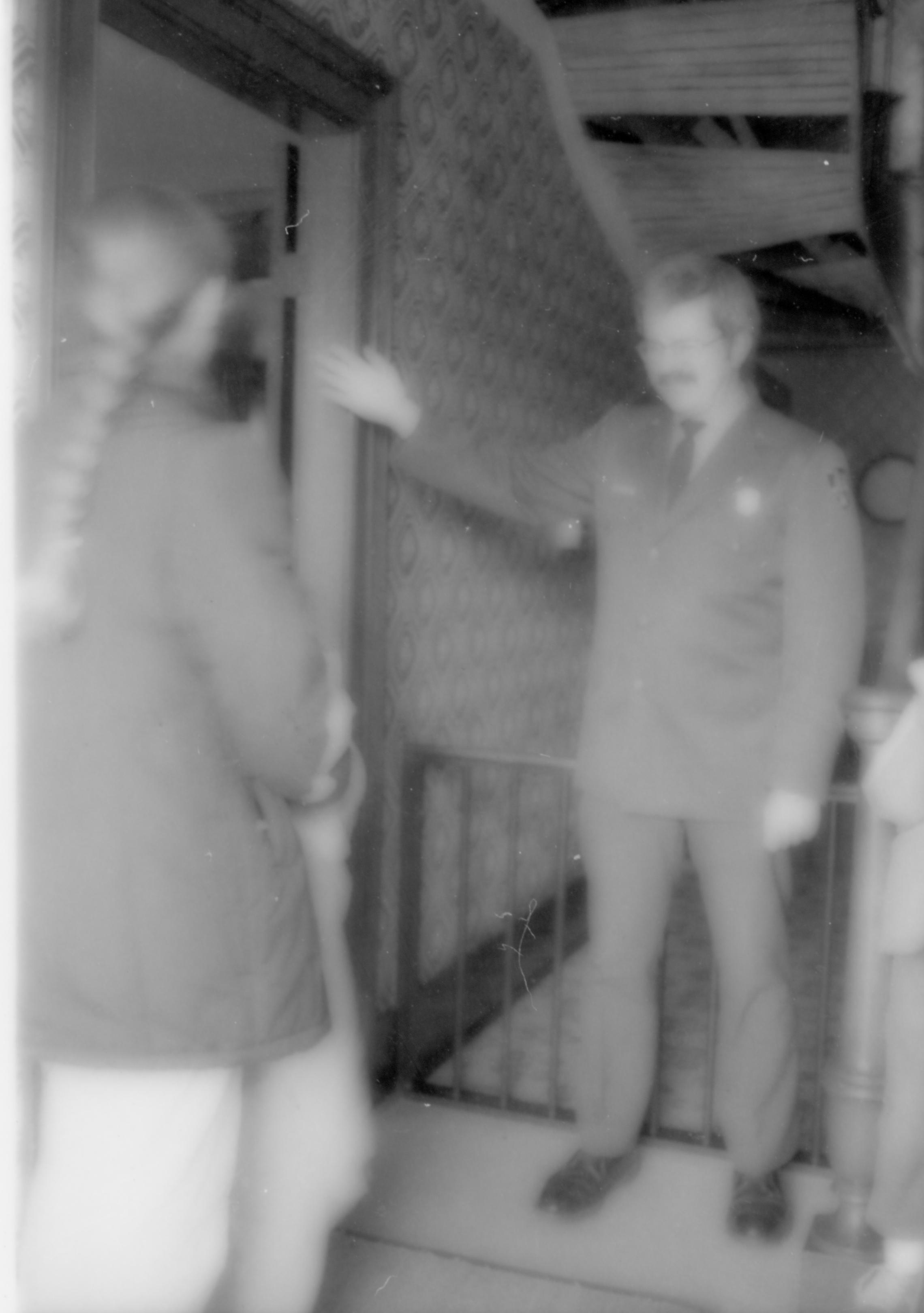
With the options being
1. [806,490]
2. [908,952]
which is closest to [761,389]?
[806,490]

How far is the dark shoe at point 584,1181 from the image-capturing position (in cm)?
139

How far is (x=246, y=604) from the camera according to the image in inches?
30.9

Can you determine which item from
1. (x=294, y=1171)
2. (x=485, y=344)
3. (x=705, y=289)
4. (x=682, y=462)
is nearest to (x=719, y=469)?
(x=682, y=462)

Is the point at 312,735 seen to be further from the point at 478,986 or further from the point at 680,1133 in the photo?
the point at 680,1133

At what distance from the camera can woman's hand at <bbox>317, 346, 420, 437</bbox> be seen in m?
1.18

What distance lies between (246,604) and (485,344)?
0.66 meters

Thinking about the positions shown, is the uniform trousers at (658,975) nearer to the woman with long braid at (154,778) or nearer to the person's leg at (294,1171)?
the person's leg at (294,1171)

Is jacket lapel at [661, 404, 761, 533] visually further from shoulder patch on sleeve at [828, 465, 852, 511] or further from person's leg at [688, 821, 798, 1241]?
person's leg at [688, 821, 798, 1241]

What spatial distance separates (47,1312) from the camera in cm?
87

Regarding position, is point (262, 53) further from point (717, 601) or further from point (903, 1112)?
point (903, 1112)

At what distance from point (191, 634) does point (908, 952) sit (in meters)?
0.77

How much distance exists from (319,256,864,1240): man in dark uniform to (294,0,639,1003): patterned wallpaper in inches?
1.7

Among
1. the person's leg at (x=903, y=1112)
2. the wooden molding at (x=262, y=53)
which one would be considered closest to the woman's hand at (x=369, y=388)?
the wooden molding at (x=262, y=53)

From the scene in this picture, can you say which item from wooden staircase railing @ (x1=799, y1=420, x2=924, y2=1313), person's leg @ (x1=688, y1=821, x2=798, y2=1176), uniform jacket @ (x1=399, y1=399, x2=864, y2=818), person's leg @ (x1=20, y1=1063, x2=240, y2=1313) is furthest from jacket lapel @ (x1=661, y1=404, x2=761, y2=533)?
person's leg @ (x1=20, y1=1063, x2=240, y2=1313)
